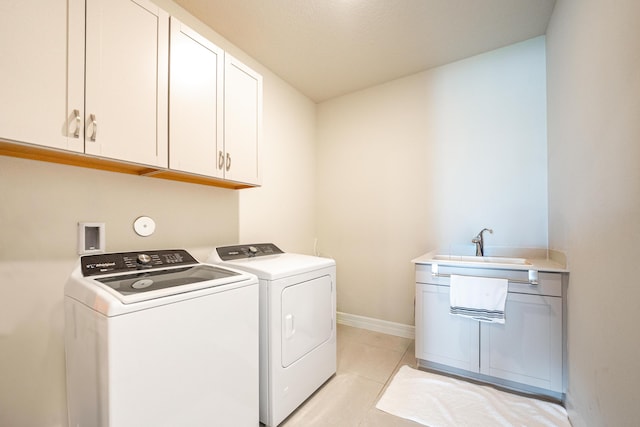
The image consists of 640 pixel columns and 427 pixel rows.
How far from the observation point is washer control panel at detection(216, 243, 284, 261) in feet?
6.11

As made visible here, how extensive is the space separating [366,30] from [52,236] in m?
2.40

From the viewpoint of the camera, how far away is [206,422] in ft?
3.82

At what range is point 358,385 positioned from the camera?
1.91m

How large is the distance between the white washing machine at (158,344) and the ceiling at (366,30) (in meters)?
1.81

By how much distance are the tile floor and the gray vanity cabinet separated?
334 millimetres

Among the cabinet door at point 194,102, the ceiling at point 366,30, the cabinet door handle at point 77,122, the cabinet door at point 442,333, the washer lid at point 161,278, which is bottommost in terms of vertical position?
the cabinet door at point 442,333

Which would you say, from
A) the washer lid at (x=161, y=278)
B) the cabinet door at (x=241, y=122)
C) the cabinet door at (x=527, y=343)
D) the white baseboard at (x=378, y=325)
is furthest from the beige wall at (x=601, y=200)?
the cabinet door at (x=241, y=122)

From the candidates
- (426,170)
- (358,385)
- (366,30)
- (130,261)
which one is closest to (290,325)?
(358,385)

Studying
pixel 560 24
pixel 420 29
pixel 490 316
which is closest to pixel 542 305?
pixel 490 316

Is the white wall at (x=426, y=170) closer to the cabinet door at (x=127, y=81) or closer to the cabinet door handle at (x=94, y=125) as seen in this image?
the cabinet door at (x=127, y=81)

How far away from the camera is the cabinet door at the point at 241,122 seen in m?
1.79

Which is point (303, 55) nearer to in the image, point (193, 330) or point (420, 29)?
point (420, 29)

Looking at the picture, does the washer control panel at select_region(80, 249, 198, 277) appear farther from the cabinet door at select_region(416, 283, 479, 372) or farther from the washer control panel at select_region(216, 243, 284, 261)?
the cabinet door at select_region(416, 283, 479, 372)

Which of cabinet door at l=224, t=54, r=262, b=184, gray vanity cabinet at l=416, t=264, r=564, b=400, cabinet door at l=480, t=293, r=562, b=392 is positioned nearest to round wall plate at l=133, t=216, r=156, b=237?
cabinet door at l=224, t=54, r=262, b=184
